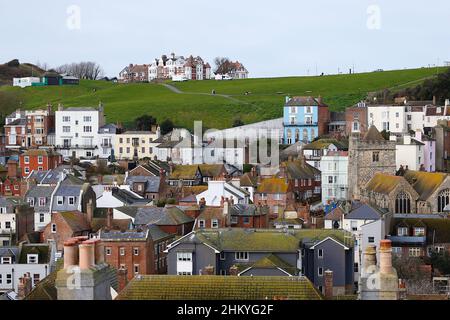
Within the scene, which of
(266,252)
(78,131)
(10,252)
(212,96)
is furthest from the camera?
(212,96)

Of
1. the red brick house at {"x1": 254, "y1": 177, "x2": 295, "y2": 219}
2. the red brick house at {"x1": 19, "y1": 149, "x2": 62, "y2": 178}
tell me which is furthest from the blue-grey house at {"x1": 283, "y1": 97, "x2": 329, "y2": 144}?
the red brick house at {"x1": 254, "y1": 177, "x2": 295, "y2": 219}

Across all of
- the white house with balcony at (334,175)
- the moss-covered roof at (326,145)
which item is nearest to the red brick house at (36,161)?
the moss-covered roof at (326,145)

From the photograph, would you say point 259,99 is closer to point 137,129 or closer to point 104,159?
point 137,129

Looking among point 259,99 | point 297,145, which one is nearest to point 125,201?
point 297,145

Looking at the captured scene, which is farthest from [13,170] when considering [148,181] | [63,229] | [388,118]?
[388,118]

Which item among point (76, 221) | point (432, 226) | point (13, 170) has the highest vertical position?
point (13, 170)

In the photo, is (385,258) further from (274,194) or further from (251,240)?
(274,194)

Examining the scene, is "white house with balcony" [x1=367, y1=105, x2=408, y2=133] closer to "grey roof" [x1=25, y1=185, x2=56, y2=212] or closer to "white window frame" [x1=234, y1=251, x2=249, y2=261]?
A: "grey roof" [x1=25, y1=185, x2=56, y2=212]

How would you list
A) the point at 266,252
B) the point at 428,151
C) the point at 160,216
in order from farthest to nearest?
the point at 428,151 < the point at 160,216 < the point at 266,252
